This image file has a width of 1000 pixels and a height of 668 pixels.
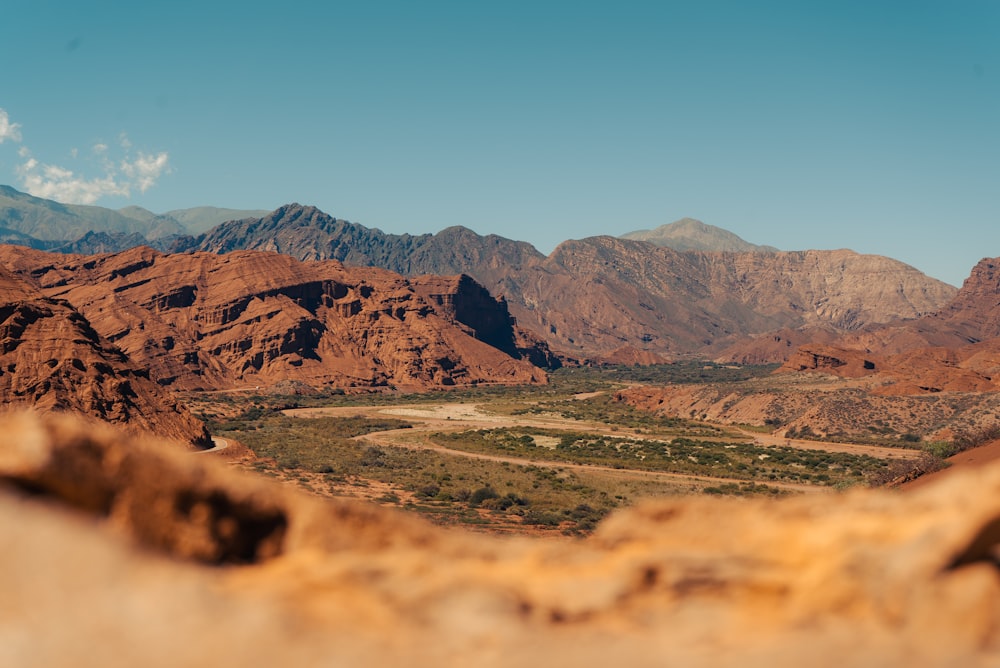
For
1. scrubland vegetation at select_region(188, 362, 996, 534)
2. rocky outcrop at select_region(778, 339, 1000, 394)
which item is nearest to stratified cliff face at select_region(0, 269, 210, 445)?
scrubland vegetation at select_region(188, 362, 996, 534)

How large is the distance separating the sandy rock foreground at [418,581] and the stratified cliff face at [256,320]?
11297 cm

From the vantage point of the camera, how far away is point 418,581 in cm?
579

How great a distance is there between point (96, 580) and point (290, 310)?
13215 cm

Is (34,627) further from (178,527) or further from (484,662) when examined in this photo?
(484,662)

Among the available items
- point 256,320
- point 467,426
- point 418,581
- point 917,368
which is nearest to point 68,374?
point 467,426

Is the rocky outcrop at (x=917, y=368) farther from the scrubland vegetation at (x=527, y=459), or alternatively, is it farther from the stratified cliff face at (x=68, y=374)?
the stratified cliff face at (x=68, y=374)

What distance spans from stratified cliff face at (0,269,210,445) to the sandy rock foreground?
5318 cm

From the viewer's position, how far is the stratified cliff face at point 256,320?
11725cm

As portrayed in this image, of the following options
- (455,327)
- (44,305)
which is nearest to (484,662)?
(44,305)

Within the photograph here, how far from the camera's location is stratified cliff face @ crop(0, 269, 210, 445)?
5281cm

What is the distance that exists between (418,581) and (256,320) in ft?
429

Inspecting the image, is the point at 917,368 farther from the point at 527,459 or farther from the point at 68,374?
the point at 68,374

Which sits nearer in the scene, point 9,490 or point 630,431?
point 9,490

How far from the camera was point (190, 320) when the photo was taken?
128m
